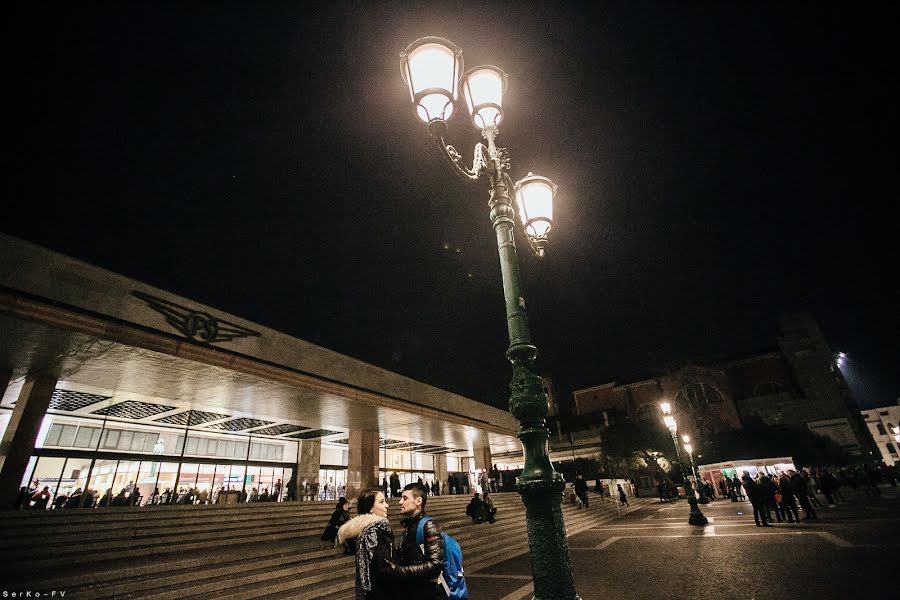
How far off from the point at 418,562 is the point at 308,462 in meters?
25.5

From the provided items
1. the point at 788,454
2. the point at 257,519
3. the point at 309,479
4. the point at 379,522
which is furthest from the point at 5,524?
the point at 788,454

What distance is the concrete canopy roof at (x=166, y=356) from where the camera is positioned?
9.95 meters

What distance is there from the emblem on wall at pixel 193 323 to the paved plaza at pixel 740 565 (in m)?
10.7

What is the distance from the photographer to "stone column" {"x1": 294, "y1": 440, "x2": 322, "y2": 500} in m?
24.5

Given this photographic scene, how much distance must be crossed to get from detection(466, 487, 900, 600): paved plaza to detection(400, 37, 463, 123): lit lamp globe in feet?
23.0

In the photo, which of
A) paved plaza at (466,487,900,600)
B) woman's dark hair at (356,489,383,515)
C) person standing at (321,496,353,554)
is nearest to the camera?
woman's dark hair at (356,489,383,515)

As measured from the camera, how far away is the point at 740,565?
659cm

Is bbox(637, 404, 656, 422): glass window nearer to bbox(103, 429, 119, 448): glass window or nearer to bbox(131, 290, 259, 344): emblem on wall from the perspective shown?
bbox(131, 290, 259, 344): emblem on wall

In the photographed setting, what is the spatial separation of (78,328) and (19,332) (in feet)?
4.87

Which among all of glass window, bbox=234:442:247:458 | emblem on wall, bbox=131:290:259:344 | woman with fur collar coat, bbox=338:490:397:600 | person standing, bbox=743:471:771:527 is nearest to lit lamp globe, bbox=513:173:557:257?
woman with fur collar coat, bbox=338:490:397:600

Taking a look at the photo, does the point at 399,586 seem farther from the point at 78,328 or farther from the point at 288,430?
the point at 288,430

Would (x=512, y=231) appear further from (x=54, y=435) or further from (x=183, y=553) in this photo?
(x=54, y=435)

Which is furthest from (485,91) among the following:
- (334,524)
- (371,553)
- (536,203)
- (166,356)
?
(166,356)

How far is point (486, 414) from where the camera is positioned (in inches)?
1064
